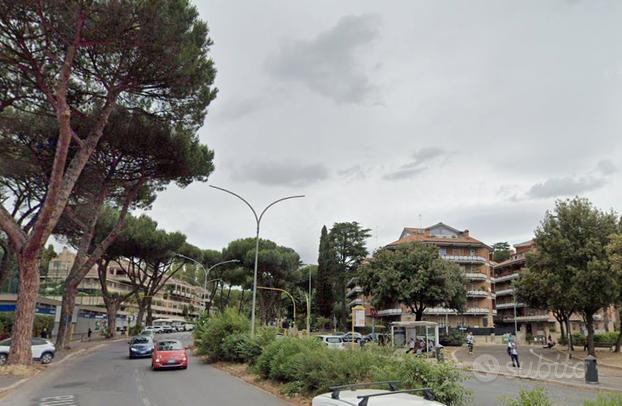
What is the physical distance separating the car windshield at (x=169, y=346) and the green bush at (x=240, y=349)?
199cm

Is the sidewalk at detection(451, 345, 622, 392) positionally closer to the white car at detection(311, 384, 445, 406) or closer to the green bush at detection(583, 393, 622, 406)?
the green bush at detection(583, 393, 622, 406)

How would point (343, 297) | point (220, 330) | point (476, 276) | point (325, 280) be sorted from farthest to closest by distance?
point (476, 276)
point (343, 297)
point (325, 280)
point (220, 330)

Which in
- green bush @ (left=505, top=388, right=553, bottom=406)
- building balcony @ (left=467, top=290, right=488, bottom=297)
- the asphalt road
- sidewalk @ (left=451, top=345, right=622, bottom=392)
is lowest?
sidewalk @ (left=451, top=345, right=622, bottom=392)

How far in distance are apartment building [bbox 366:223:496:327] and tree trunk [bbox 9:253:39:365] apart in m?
53.2

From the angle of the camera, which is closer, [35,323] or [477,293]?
[35,323]

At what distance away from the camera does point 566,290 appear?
1284 inches

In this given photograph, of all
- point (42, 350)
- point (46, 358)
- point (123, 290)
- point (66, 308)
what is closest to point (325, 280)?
point (66, 308)

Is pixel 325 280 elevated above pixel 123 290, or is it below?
above

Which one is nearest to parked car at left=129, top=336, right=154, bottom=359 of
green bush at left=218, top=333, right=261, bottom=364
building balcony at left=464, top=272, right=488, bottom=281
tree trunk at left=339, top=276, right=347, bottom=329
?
green bush at left=218, top=333, right=261, bottom=364

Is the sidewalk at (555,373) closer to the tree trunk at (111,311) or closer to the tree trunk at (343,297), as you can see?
the tree trunk at (343,297)

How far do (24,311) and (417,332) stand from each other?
923 inches

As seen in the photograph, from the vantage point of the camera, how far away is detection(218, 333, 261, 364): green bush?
19.1 m

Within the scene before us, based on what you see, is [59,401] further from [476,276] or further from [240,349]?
[476,276]

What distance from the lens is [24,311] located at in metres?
19.7
